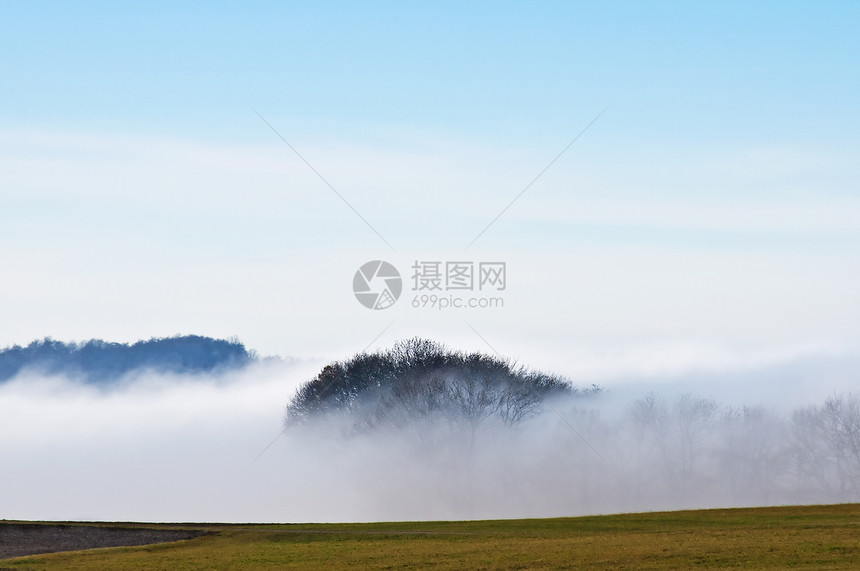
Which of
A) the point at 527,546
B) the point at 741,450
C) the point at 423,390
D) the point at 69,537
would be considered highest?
the point at 423,390

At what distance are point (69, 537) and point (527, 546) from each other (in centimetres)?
3106

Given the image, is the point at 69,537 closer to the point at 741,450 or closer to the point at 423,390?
the point at 423,390

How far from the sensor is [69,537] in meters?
64.7

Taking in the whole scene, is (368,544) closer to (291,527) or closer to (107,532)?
(291,527)

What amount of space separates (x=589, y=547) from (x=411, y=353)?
3074 inches

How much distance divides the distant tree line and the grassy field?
48.5m

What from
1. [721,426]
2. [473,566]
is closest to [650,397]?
[721,426]

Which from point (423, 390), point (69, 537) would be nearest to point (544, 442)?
point (423, 390)

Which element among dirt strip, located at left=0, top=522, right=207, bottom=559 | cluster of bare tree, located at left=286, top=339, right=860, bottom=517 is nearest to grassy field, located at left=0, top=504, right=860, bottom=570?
dirt strip, located at left=0, top=522, right=207, bottom=559

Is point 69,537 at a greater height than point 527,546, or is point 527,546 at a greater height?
point 69,537

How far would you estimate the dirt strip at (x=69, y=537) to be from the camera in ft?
194

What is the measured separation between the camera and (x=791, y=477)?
113750 mm

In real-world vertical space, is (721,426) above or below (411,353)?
below

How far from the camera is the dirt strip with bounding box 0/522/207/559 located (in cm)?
5906
